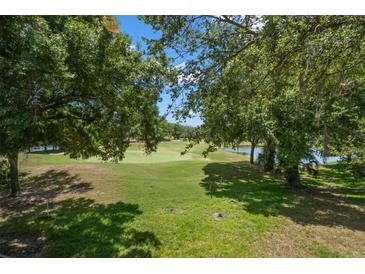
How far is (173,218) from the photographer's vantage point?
823cm

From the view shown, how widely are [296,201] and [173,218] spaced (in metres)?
5.68

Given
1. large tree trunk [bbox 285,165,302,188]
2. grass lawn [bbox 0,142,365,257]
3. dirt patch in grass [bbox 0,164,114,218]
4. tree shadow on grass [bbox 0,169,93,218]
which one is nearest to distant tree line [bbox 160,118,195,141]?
grass lawn [bbox 0,142,365,257]

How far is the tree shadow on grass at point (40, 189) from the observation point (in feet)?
34.6

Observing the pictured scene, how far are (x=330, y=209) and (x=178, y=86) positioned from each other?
759 centimetres

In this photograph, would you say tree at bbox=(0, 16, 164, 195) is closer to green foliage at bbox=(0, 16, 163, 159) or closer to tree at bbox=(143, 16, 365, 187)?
green foliage at bbox=(0, 16, 163, 159)

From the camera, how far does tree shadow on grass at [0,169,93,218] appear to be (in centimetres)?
1055

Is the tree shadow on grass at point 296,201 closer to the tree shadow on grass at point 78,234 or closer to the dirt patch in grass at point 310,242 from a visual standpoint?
the dirt patch in grass at point 310,242

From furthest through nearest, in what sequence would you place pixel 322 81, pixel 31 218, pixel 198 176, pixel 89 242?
pixel 198 176
pixel 31 218
pixel 89 242
pixel 322 81

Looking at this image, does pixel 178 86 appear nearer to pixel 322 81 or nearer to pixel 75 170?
pixel 322 81

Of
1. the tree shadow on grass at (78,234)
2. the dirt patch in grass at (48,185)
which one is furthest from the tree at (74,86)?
the dirt patch in grass at (48,185)

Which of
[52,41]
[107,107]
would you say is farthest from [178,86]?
[52,41]

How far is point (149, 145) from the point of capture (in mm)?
10422

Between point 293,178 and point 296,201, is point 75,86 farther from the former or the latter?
point 293,178

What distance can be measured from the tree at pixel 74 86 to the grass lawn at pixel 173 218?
2.27 m
